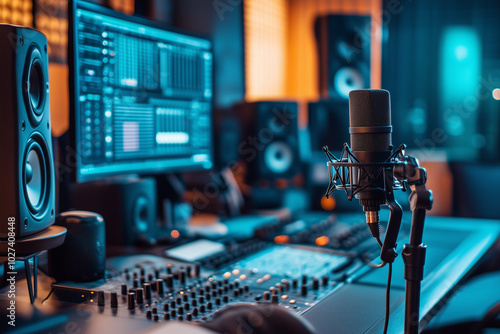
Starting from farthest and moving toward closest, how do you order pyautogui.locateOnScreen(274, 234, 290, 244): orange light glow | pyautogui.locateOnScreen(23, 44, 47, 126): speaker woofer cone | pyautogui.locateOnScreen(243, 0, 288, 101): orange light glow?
1. pyautogui.locateOnScreen(243, 0, 288, 101): orange light glow
2. pyautogui.locateOnScreen(274, 234, 290, 244): orange light glow
3. pyautogui.locateOnScreen(23, 44, 47, 126): speaker woofer cone

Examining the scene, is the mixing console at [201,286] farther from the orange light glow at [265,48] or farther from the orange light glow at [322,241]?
the orange light glow at [265,48]

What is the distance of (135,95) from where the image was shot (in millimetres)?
1344

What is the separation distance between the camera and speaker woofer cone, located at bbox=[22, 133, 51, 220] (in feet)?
2.66

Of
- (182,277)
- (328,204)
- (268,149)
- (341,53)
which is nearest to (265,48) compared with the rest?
(341,53)

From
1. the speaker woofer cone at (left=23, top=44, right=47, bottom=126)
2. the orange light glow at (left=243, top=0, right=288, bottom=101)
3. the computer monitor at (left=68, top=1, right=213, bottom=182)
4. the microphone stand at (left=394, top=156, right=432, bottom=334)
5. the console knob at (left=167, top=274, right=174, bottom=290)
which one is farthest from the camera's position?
the orange light glow at (left=243, top=0, right=288, bottom=101)

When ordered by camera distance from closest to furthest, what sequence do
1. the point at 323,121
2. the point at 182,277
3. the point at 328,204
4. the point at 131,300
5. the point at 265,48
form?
1. the point at 131,300
2. the point at 182,277
3. the point at 328,204
4. the point at 323,121
5. the point at 265,48

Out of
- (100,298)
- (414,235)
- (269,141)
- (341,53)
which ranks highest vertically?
(341,53)

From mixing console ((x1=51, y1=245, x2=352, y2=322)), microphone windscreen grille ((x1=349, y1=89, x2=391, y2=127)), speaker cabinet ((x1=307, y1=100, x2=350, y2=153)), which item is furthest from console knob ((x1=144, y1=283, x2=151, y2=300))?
speaker cabinet ((x1=307, y1=100, x2=350, y2=153))

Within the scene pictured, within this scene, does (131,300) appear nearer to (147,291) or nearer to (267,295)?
(147,291)

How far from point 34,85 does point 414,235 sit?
2.06 ft

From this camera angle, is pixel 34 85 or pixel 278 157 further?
pixel 278 157

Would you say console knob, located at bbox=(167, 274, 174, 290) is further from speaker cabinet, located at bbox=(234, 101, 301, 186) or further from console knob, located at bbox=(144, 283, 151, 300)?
speaker cabinet, located at bbox=(234, 101, 301, 186)

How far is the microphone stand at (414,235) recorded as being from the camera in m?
0.69

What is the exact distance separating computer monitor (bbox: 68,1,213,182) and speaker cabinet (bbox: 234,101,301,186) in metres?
0.29
